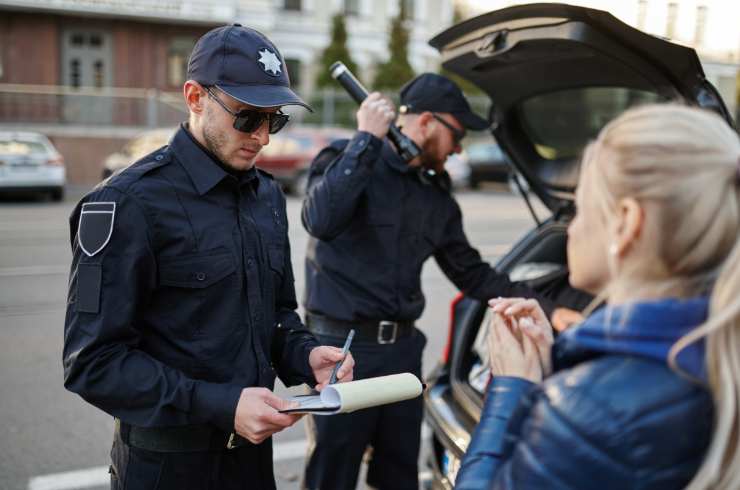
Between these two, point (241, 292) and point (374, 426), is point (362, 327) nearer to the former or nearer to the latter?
point (374, 426)

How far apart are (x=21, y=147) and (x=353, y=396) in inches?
544

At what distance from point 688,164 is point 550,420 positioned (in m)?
0.46

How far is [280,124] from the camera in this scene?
205cm

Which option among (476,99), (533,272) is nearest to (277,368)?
(533,272)

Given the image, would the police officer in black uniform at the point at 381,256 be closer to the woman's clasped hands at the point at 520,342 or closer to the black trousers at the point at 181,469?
the black trousers at the point at 181,469

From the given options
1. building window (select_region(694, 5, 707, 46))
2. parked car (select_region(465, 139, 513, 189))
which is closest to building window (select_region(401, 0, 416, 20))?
parked car (select_region(465, 139, 513, 189))

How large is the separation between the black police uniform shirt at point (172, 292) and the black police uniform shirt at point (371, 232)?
2.07 ft

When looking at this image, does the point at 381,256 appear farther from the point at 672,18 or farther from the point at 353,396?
the point at 672,18

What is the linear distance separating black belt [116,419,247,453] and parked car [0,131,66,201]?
13.0m

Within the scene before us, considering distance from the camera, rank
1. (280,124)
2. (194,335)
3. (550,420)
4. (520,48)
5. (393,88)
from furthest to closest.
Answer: (393,88) → (520,48) → (280,124) → (194,335) → (550,420)

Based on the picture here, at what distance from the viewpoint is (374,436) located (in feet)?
9.20

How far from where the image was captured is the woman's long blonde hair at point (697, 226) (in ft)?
3.50

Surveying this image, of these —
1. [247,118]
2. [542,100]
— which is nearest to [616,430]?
[247,118]

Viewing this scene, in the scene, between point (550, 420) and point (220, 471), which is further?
point (220, 471)
